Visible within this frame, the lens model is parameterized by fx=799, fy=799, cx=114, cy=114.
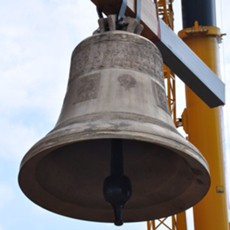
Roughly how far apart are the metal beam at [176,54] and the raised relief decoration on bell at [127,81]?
62 centimetres

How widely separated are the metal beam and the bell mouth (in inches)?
29.5

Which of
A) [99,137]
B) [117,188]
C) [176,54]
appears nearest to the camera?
[99,137]

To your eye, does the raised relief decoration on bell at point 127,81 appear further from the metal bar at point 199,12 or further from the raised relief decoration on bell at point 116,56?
the metal bar at point 199,12

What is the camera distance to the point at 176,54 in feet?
16.8

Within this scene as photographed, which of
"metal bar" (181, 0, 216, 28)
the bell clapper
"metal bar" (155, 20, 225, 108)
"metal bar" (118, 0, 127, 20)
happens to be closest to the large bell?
the bell clapper

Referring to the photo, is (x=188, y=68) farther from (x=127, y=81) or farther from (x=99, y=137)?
(x=99, y=137)

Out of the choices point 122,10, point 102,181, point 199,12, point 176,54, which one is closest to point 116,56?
point 122,10

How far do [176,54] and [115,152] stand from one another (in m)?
1.36

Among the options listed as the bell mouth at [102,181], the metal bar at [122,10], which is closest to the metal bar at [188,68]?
the metal bar at [122,10]

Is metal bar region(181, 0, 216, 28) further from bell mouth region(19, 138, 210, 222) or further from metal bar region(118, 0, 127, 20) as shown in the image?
bell mouth region(19, 138, 210, 222)

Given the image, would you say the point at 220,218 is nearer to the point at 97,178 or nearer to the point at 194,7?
the point at 194,7

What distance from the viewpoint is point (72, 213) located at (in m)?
4.11

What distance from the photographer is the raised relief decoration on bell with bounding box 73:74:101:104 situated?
3.88 meters

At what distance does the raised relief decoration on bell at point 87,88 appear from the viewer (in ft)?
12.7
